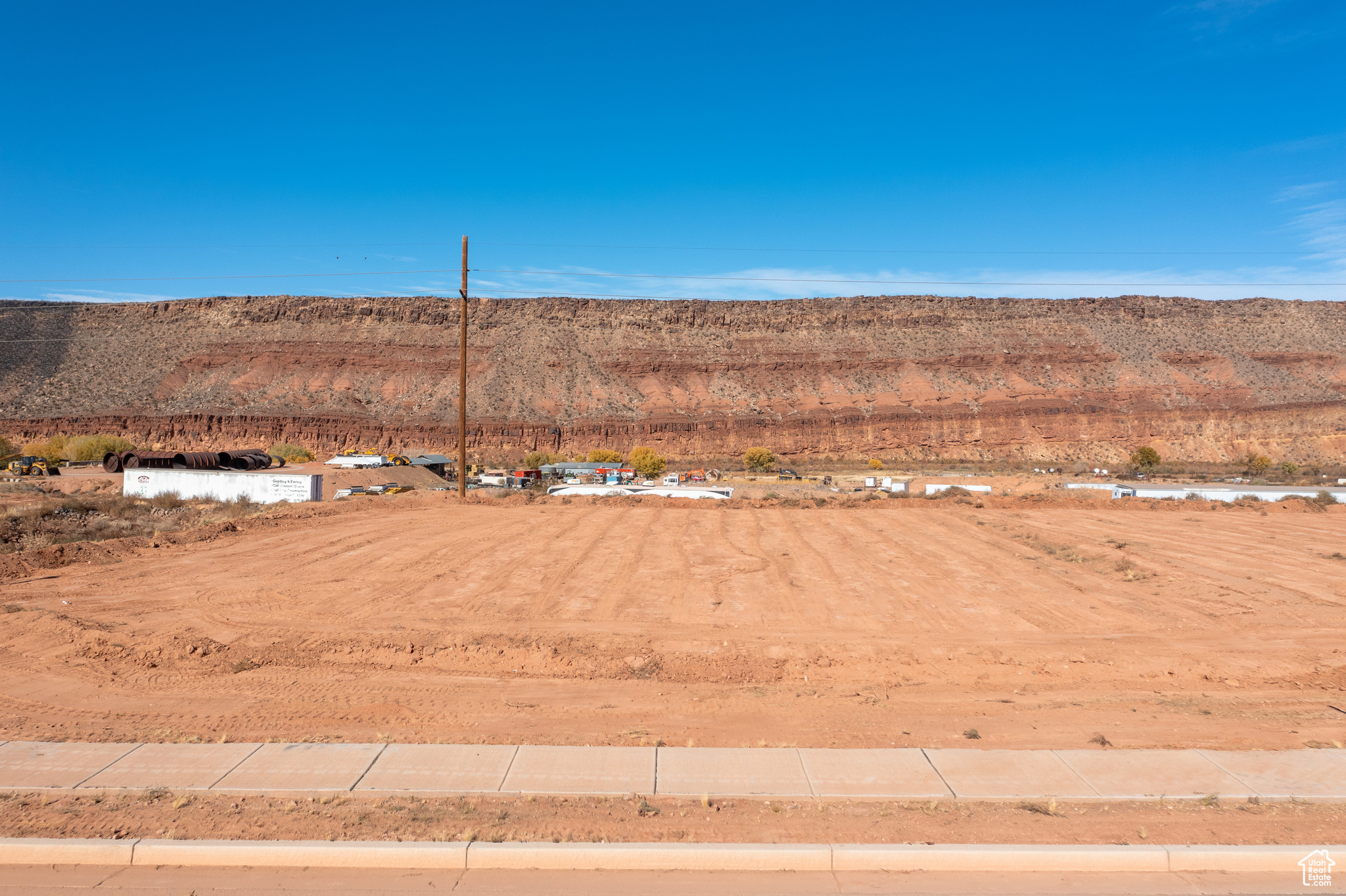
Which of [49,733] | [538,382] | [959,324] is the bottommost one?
[49,733]

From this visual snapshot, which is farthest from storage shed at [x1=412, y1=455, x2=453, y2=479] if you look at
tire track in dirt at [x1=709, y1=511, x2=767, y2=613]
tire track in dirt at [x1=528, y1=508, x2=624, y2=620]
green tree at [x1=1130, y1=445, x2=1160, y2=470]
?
green tree at [x1=1130, y1=445, x2=1160, y2=470]

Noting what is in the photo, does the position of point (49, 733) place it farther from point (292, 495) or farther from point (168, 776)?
point (292, 495)

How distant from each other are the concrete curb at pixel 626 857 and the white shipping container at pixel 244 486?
29.7 m

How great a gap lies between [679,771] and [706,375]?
95.4 m

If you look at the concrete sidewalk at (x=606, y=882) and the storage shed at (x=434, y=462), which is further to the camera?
the storage shed at (x=434, y=462)

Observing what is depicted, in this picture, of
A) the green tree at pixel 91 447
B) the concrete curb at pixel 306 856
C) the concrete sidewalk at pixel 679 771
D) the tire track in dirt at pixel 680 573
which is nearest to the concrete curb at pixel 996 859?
the concrete sidewalk at pixel 679 771

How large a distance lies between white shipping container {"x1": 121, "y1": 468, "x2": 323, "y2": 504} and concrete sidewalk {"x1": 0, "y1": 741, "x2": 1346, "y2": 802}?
27339 millimetres

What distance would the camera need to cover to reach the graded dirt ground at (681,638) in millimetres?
8594

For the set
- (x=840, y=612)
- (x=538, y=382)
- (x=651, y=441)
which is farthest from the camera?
(x=538, y=382)

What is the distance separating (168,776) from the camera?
6.90 m

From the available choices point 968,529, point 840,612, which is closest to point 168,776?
point 840,612

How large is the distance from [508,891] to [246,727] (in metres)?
4.55

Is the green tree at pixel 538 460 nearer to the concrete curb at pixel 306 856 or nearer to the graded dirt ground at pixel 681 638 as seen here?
the graded dirt ground at pixel 681 638

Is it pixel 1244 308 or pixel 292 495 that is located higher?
pixel 1244 308
